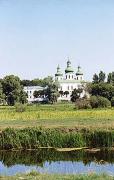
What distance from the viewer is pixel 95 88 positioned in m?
112

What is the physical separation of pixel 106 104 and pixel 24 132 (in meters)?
44.4

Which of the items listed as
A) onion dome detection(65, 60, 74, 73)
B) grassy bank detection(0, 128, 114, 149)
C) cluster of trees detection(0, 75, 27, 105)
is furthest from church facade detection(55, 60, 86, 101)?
grassy bank detection(0, 128, 114, 149)

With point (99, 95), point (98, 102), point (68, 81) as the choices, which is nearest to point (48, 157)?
point (98, 102)

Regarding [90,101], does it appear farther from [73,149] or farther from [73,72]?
[73,72]

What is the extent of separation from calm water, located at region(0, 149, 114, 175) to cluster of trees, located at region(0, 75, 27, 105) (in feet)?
254

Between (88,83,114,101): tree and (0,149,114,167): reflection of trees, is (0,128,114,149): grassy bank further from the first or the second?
(88,83,114,101): tree

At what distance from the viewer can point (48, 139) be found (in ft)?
112

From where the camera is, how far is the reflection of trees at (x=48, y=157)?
95.9ft

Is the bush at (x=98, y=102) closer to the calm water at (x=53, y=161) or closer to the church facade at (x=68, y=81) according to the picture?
the calm water at (x=53, y=161)

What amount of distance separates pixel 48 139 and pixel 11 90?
261 feet

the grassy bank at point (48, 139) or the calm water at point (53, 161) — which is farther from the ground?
the grassy bank at point (48, 139)

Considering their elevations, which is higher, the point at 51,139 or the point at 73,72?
the point at 73,72

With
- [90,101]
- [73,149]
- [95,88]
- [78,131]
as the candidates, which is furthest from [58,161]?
[95,88]

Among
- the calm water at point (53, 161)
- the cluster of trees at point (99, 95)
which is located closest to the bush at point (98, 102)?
the cluster of trees at point (99, 95)
